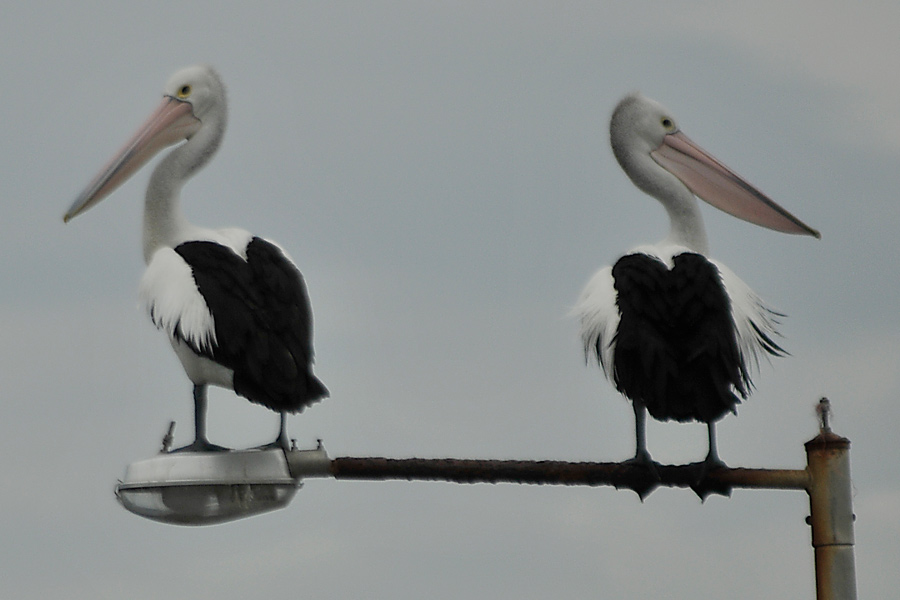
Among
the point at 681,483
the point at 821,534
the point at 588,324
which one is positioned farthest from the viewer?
A: the point at 588,324

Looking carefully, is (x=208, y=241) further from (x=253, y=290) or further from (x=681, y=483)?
(x=681, y=483)

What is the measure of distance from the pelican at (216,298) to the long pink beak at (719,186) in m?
2.53

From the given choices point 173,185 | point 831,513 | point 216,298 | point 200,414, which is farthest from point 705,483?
point 173,185

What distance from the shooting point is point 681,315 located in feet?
19.7

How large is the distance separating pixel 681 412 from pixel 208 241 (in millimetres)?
3069

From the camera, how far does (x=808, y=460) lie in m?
4.23

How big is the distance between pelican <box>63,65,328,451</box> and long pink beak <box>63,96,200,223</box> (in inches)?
0.5

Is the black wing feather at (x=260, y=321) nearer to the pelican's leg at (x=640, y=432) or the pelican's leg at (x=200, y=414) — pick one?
the pelican's leg at (x=200, y=414)

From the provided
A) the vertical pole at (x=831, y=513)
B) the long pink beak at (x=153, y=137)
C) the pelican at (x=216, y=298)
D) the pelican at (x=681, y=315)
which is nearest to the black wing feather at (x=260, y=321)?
the pelican at (x=216, y=298)

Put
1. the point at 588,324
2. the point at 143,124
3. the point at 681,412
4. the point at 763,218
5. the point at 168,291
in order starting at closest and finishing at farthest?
the point at 681,412 < the point at 588,324 < the point at 168,291 < the point at 763,218 < the point at 143,124

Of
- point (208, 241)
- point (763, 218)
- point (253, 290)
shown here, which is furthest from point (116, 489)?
point (763, 218)

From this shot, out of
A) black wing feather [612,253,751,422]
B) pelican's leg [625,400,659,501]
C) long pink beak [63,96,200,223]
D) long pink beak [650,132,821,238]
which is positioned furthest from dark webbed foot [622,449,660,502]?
long pink beak [63,96,200,223]

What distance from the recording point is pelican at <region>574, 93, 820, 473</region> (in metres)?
5.69

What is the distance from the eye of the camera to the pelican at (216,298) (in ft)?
21.5
